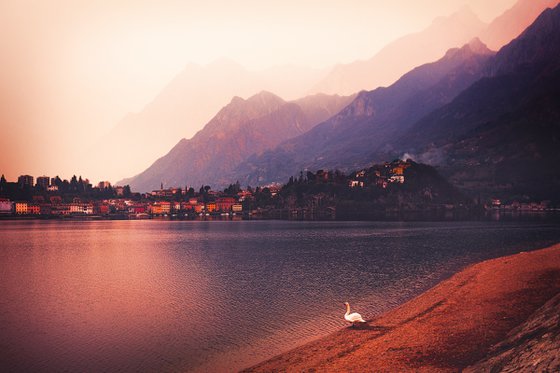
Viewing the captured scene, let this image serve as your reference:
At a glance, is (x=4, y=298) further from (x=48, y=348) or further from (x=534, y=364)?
(x=534, y=364)

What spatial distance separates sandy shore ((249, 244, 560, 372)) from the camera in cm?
2159

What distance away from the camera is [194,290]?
48844 millimetres

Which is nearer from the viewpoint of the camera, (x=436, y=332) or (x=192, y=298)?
(x=436, y=332)

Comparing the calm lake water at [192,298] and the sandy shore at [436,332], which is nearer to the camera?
the sandy shore at [436,332]

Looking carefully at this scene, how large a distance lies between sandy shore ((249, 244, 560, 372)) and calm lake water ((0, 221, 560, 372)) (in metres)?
2.94

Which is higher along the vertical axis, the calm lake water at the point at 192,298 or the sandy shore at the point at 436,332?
the sandy shore at the point at 436,332

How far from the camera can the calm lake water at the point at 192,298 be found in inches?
1088

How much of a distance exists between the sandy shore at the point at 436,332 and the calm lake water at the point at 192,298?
9.64 feet

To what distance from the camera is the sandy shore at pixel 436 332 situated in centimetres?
2159

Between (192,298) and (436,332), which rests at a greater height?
(436,332)

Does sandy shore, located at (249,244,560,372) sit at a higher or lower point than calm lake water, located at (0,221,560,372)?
higher

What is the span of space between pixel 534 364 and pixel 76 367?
21798 mm

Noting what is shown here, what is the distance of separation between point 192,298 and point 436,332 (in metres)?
25.0

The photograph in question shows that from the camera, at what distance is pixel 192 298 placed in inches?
1747
